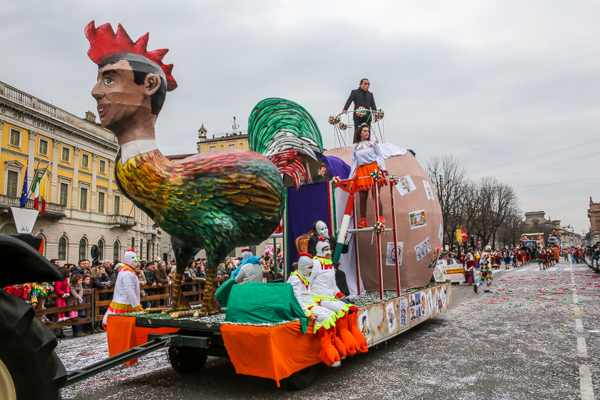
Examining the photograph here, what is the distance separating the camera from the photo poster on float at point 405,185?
8.09 meters

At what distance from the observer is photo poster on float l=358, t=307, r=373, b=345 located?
5.33m

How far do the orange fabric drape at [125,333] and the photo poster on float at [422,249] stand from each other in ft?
15.9

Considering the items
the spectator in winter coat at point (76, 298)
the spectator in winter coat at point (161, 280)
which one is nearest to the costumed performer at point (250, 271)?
the spectator in winter coat at point (76, 298)

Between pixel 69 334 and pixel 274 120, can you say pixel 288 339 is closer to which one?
pixel 274 120

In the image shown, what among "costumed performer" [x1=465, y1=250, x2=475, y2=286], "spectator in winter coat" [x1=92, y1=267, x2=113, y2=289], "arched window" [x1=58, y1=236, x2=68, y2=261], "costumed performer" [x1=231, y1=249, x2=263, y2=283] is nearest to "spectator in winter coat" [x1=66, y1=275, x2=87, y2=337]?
"spectator in winter coat" [x1=92, y1=267, x2=113, y2=289]

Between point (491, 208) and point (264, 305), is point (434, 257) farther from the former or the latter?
point (491, 208)

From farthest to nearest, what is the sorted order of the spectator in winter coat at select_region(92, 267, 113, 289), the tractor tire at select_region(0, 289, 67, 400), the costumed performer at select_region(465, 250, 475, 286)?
the costumed performer at select_region(465, 250, 475, 286), the spectator in winter coat at select_region(92, 267, 113, 289), the tractor tire at select_region(0, 289, 67, 400)

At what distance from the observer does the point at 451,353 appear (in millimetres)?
6219

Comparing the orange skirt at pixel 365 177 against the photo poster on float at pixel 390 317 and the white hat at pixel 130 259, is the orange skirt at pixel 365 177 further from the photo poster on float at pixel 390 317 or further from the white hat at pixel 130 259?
the white hat at pixel 130 259

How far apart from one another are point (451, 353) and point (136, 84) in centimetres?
550

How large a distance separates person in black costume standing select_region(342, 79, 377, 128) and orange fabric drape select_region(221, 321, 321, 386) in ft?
18.1

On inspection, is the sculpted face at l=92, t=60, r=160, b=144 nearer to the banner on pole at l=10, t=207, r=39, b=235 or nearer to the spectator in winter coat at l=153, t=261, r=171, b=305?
the banner on pole at l=10, t=207, r=39, b=235

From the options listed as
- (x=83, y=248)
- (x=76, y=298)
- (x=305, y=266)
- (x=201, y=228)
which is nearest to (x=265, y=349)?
(x=305, y=266)

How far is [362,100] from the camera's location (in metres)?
8.92
